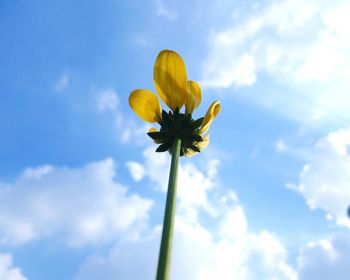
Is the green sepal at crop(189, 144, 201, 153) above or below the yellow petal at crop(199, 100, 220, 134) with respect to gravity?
below

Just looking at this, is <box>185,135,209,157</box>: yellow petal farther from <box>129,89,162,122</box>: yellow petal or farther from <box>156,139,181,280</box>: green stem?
<box>156,139,181,280</box>: green stem

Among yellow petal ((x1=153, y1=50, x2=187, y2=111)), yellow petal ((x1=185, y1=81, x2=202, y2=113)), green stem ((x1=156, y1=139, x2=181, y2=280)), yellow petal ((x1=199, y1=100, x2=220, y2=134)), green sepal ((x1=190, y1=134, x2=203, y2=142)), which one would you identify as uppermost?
yellow petal ((x1=153, y1=50, x2=187, y2=111))

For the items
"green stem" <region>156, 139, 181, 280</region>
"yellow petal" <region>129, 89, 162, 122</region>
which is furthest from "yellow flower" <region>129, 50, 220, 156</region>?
"green stem" <region>156, 139, 181, 280</region>

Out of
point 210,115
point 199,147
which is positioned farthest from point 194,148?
point 210,115

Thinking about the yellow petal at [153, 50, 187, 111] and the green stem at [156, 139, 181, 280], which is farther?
the yellow petal at [153, 50, 187, 111]

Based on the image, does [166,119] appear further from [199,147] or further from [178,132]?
[199,147]

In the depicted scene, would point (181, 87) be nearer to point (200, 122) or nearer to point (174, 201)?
point (200, 122)

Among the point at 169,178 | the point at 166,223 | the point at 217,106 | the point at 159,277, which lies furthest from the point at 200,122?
the point at 159,277
